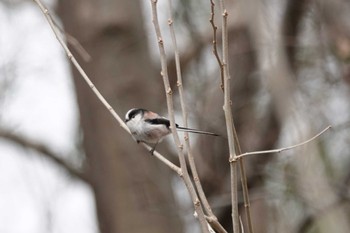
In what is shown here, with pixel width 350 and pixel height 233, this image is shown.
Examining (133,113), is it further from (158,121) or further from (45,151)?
(45,151)

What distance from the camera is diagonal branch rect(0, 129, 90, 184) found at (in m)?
6.12

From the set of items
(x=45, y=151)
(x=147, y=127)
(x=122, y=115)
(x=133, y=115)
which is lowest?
(x=147, y=127)

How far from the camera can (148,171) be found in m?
6.02

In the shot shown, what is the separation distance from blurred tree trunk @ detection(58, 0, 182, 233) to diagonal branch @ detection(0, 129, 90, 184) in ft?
0.36

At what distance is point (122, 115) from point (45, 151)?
3.09ft

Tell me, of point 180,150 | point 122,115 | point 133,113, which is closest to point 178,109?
point 122,115

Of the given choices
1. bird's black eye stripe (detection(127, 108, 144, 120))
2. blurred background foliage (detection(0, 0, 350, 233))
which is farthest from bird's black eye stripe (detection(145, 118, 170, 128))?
blurred background foliage (detection(0, 0, 350, 233))

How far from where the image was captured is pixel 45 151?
6301 millimetres

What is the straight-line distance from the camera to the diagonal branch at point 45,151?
612 cm

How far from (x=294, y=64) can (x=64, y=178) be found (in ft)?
7.51

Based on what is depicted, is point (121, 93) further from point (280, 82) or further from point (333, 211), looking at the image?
point (333, 211)

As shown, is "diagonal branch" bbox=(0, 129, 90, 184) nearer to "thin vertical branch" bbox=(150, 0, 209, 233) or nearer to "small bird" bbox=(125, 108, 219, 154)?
"small bird" bbox=(125, 108, 219, 154)

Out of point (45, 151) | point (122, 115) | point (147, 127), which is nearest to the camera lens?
point (147, 127)

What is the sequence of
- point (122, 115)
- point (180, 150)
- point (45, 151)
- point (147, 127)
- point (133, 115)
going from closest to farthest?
point (180, 150)
point (147, 127)
point (133, 115)
point (122, 115)
point (45, 151)
